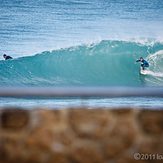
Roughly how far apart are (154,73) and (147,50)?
0.77 metres

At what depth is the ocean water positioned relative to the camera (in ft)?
37.1

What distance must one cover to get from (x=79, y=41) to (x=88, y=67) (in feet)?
2.52

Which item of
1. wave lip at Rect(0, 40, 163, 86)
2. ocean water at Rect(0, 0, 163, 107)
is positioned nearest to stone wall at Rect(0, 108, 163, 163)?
wave lip at Rect(0, 40, 163, 86)

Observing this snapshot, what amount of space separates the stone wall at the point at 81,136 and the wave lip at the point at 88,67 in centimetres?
601

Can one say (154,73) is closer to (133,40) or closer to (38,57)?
(133,40)

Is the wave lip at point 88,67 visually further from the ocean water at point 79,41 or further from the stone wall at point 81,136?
the stone wall at point 81,136

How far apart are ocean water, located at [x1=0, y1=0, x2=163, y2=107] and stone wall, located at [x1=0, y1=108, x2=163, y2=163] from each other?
20.4 feet

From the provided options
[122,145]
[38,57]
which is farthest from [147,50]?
[122,145]

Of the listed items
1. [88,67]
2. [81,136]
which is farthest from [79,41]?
[81,136]

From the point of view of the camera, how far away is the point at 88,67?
1152 centimetres

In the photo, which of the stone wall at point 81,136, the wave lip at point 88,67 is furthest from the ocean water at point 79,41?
the stone wall at point 81,136

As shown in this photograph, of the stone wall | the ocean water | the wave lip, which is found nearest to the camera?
the stone wall

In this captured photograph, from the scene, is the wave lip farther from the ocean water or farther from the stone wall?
the stone wall

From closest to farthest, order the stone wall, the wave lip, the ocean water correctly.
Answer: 1. the stone wall
2. the wave lip
3. the ocean water
